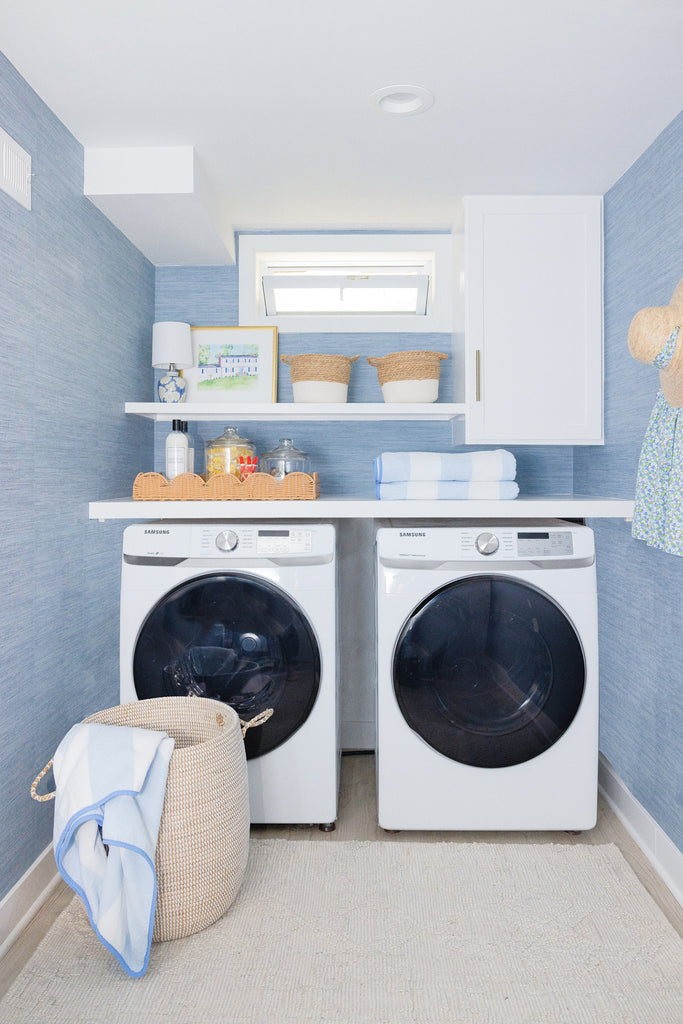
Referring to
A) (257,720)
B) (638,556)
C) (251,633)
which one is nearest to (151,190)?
(251,633)

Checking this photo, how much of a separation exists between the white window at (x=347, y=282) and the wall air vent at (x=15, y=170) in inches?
43.9

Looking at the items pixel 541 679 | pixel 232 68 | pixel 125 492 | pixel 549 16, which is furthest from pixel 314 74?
pixel 541 679

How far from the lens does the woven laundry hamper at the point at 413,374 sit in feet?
8.09

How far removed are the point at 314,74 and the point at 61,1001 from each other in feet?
7.18

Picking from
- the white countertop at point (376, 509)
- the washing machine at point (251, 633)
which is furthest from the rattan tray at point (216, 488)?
the washing machine at point (251, 633)

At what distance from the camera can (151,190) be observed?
2.06 m

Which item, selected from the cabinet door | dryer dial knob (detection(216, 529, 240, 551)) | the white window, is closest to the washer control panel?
dryer dial knob (detection(216, 529, 240, 551))

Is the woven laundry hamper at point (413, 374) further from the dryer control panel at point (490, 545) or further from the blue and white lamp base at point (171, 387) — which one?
the blue and white lamp base at point (171, 387)

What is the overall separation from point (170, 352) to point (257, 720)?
1.41 metres

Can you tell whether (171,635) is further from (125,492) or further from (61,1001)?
(61,1001)

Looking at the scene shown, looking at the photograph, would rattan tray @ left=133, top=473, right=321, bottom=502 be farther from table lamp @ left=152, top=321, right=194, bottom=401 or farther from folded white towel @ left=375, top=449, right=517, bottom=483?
table lamp @ left=152, top=321, right=194, bottom=401

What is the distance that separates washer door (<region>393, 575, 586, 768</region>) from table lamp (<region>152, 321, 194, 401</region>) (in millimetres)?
1288

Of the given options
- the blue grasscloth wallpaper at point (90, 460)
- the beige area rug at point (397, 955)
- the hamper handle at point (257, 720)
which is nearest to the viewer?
the beige area rug at point (397, 955)

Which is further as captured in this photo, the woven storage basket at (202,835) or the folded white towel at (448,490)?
the folded white towel at (448,490)
